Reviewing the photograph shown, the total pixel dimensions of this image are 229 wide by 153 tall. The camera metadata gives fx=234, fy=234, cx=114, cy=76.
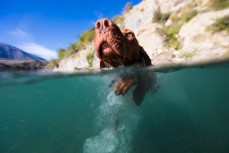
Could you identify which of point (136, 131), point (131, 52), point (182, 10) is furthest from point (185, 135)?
point (182, 10)

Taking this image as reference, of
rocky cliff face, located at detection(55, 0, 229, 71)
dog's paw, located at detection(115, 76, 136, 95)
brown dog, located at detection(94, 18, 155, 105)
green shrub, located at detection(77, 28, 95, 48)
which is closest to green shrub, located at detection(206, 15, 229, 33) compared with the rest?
rocky cliff face, located at detection(55, 0, 229, 71)

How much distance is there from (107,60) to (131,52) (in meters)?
0.54

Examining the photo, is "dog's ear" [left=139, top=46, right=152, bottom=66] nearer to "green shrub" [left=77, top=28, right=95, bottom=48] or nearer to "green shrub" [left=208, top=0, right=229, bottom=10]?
"green shrub" [left=208, top=0, right=229, bottom=10]

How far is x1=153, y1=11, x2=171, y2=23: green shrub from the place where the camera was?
75.2ft

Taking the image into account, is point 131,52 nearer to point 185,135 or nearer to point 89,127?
point 185,135

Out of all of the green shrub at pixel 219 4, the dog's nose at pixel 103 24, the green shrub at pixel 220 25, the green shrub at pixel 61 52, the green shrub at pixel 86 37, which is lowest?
the dog's nose at pixel 103 24

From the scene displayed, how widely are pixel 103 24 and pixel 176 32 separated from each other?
Result: 1573cm

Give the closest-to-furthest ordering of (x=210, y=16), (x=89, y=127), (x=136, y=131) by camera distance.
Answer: (x=136, y=131)
(x=210, y=16)
(x=89, y=127)

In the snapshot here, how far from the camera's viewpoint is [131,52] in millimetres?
4922

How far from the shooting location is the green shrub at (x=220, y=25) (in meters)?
14.8

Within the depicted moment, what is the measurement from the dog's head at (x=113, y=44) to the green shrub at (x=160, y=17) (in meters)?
18.9

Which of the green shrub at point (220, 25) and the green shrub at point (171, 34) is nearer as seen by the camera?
the green shrub at point (220, 25)

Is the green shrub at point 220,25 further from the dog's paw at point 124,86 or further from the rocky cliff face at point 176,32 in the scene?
the dog's paw at point 124,86

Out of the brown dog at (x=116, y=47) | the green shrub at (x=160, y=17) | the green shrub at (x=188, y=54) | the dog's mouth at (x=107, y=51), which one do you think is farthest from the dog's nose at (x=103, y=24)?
the green shrub at (x=160, y=17)
